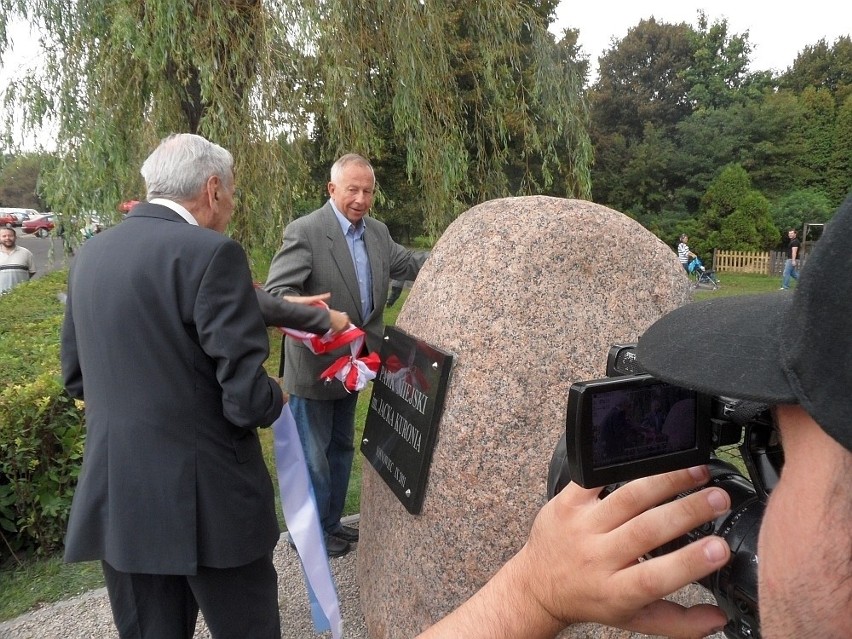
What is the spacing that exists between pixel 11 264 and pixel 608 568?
9.03 m

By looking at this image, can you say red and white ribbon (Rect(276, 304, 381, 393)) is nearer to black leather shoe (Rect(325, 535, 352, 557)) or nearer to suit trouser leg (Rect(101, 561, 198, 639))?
suit trouser leg (Rect(101, 561, 198, 639))

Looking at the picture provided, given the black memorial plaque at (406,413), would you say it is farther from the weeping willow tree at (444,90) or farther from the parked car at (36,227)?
the parked car at (36,227)

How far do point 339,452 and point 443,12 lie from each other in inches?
197

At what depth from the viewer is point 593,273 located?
2.11m

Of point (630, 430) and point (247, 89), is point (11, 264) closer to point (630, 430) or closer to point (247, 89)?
point (247, 89)

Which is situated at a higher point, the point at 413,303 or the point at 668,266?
the point at 668,266

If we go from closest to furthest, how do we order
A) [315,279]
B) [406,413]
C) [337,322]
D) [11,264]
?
1. [406,413]
2. [337,322]
3. [315,279]
4. [11,264]

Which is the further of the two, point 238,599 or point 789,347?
point 238,599

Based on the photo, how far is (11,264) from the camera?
316 inches

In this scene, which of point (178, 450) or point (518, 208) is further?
point (518, 208)

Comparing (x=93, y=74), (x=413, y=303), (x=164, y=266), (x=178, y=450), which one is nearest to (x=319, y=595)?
(x=178, y=450)

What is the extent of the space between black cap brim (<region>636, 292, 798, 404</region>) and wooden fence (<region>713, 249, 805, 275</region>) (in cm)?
2360

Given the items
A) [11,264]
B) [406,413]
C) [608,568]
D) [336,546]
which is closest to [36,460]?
[336,546]

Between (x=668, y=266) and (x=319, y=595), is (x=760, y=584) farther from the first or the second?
(x=319, y=595)
